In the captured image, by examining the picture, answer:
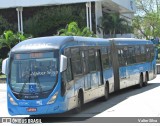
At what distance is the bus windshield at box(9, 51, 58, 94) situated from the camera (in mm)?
14055

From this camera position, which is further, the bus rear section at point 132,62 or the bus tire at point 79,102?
the bus rear section at point 132,62

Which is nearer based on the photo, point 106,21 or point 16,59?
point 16,59

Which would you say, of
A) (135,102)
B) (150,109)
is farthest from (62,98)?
(135,102)

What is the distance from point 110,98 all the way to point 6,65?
730 cm

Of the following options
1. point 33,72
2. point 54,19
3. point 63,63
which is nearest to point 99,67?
point 63,63

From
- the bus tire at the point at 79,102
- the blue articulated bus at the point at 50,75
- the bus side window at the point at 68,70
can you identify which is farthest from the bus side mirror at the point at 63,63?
the bus tire at the point at 79,102

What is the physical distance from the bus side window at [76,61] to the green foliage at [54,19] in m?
38.0

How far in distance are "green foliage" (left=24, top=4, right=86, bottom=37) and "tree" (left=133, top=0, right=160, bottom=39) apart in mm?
32121

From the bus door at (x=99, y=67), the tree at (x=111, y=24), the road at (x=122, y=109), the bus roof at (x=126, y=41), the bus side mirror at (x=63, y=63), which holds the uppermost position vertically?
the tree at (x=111, y=24)

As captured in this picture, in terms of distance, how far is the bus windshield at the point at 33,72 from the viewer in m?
14.1

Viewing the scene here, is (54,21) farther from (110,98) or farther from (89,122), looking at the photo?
(89,122)

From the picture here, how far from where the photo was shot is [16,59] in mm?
14609

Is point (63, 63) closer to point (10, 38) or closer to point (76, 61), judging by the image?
point (76, 61)

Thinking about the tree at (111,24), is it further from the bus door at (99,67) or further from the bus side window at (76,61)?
the bus side window at (76,61)
